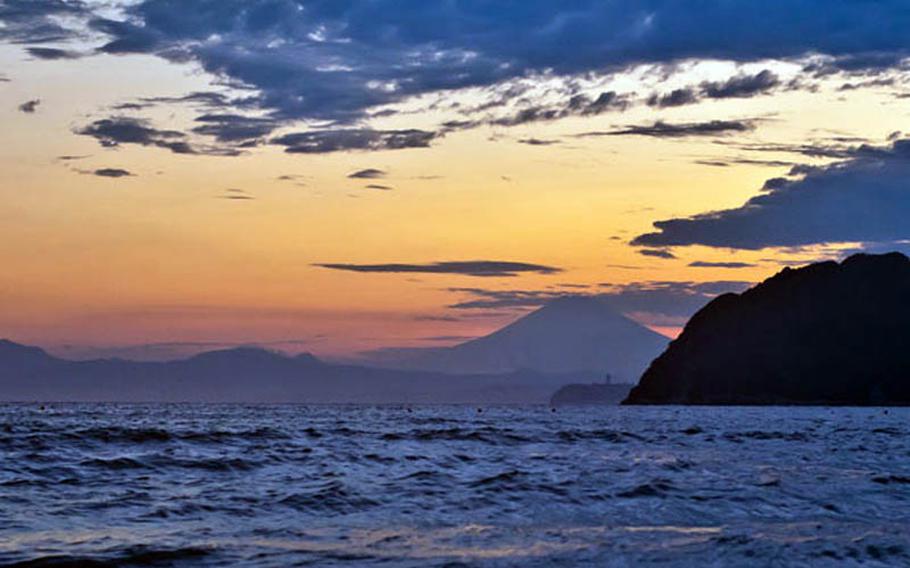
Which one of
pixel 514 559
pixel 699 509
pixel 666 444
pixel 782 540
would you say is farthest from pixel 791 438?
pixel 514 559

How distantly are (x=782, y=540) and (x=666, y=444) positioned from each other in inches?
1452

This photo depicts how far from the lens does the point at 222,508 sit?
87.7 feet

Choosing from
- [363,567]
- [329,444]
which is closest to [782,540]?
[363,567]

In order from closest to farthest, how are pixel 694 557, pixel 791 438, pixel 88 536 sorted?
pixel 694 557, pixel 88 536, pixel 791 438

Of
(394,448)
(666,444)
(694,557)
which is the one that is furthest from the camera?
(666,444)

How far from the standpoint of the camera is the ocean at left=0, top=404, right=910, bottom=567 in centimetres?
2056

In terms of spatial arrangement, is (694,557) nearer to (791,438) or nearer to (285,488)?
(285,488)

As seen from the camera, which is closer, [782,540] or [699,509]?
[782,540]

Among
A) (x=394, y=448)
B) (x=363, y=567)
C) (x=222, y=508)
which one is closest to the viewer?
(x=363, y=567)

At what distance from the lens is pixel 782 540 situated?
2267 cm

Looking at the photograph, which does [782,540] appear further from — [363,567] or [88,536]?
[88,536]

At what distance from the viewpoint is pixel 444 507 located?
2781cm

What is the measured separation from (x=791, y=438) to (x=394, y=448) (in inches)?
1105

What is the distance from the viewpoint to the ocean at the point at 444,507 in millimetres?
20562
